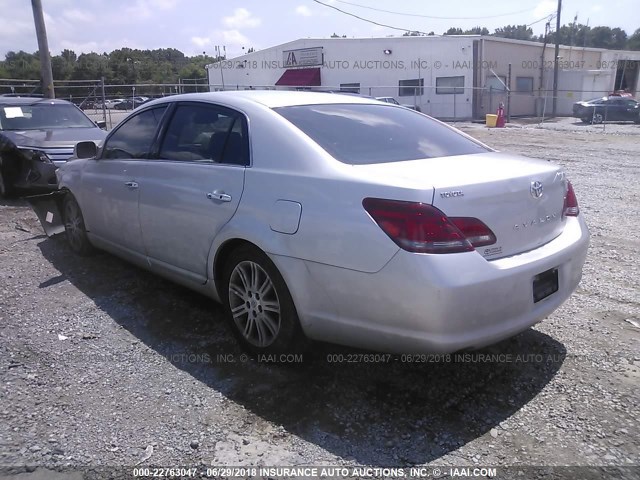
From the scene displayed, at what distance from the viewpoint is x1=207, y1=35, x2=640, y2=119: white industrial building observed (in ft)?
107

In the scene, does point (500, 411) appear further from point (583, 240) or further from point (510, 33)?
point (510, 33)

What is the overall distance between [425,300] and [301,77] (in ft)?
119

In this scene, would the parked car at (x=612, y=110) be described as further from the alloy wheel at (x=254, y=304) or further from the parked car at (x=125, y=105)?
the alloy wheel at (x=254, y=304)

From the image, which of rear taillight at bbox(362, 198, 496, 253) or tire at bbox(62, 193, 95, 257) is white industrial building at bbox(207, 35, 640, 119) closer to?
tire at bbox(62, 193, 95, 257)

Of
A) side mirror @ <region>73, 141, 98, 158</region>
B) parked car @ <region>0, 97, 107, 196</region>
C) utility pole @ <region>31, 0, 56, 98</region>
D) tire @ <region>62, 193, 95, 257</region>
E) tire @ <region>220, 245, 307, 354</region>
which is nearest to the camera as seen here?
tire @ <region>220, 245, 307, 354</region>

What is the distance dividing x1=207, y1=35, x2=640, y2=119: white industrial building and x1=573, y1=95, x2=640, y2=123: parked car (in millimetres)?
2789

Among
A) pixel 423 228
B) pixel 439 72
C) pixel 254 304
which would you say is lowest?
pixel 254 304

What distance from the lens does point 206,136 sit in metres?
4.05

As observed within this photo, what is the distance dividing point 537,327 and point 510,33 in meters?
94.2

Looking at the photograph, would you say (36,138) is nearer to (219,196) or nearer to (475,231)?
(219,196)

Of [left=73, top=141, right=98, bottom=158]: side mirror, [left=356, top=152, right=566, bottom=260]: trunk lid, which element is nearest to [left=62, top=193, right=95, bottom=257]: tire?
[left=73, top=141, right=98, bottom=158]: side mirror

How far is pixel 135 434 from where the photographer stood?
294 centimetres

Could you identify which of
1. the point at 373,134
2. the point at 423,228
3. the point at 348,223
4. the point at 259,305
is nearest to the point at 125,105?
the point at 373,134

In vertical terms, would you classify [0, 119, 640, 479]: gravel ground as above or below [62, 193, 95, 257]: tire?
below
